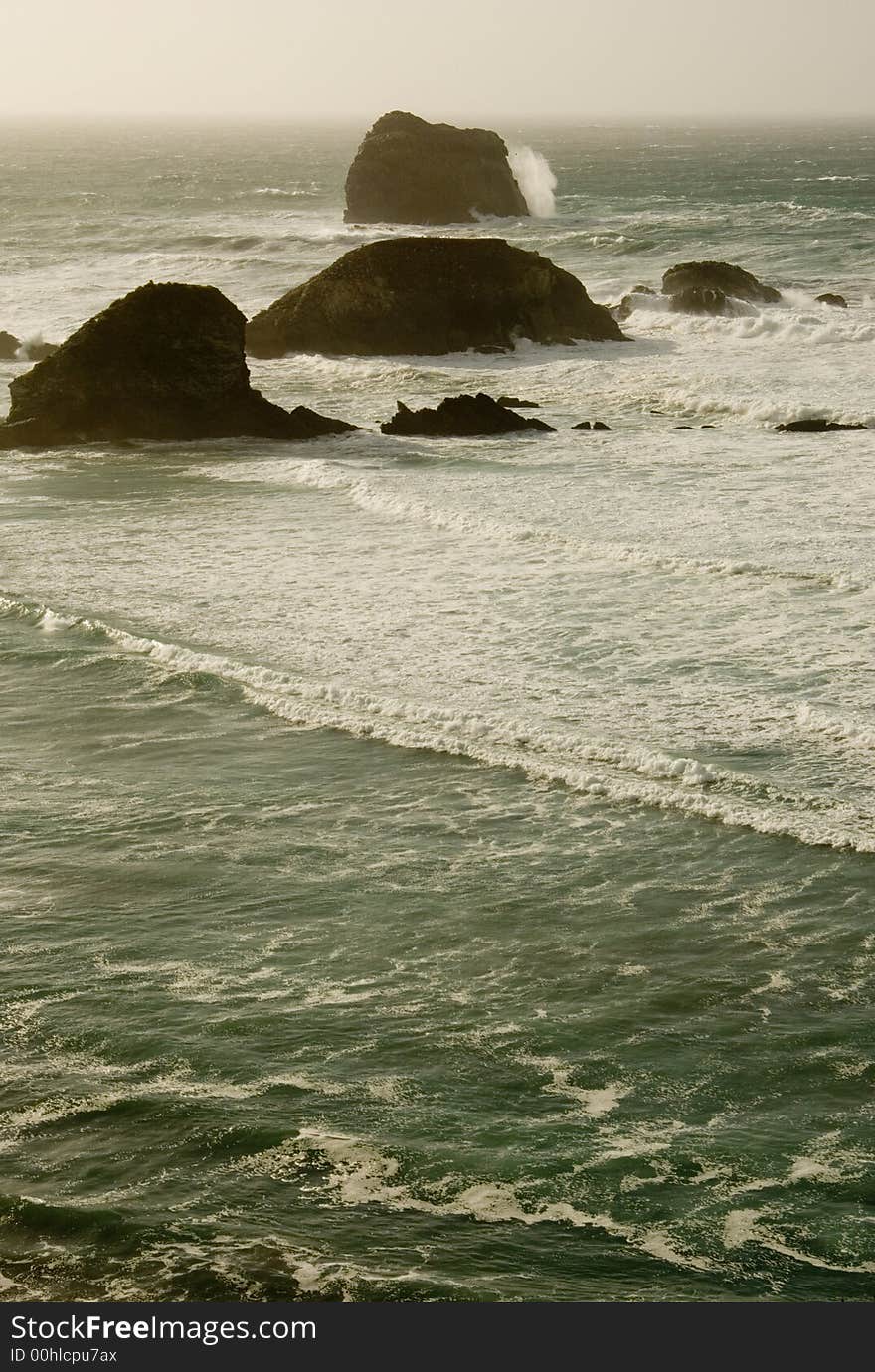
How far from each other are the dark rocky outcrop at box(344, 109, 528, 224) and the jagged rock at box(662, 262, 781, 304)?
40374mm

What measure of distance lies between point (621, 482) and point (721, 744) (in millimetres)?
13542

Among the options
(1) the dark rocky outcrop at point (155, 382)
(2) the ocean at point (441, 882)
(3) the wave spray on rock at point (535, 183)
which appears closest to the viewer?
(2) the ocean at point (441, 882)

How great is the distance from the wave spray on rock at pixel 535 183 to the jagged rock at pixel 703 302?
45.2 m

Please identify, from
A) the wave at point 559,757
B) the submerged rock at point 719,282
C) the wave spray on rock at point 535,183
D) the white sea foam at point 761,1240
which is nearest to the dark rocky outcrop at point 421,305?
the submerged rock at point 719,282

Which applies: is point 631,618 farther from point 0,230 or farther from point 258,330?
point 0,230

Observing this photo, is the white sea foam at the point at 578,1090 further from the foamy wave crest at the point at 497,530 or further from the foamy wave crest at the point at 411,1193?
the foamy wave crest at the point at 497,530

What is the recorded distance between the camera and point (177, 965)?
1256cm

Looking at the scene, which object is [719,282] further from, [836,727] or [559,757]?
[559,757]

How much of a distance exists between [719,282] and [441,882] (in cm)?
4449

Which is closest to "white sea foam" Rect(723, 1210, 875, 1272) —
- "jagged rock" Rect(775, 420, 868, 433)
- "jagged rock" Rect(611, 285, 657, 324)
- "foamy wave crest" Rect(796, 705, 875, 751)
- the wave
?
the wave

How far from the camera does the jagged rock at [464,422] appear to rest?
35250mm

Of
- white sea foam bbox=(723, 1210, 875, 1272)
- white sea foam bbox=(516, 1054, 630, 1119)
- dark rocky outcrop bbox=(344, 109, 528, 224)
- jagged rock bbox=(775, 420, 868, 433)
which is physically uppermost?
dark rocky outcrop bbox=(344, 109, 528, 224)

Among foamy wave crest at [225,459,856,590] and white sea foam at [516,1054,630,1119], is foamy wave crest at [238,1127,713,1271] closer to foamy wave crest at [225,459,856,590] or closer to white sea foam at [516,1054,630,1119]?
white sea foam at [516,1054,630,1119]

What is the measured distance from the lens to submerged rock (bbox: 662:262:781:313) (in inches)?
2144
